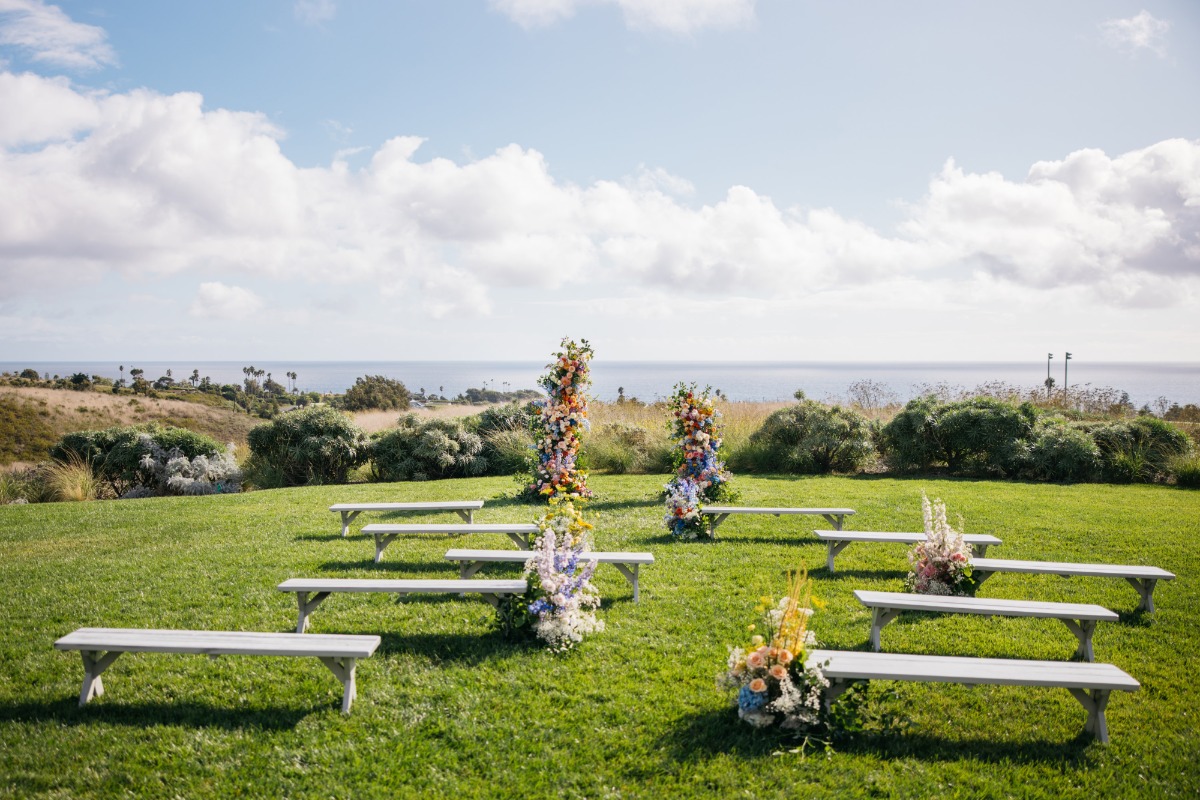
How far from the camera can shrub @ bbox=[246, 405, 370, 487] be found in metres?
14.3

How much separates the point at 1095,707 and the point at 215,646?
5.29 metres

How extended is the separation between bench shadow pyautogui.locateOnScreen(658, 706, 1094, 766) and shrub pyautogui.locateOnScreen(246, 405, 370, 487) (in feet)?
40.2

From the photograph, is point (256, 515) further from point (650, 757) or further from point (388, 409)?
point (388, 409)

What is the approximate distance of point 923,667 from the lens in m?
3.89

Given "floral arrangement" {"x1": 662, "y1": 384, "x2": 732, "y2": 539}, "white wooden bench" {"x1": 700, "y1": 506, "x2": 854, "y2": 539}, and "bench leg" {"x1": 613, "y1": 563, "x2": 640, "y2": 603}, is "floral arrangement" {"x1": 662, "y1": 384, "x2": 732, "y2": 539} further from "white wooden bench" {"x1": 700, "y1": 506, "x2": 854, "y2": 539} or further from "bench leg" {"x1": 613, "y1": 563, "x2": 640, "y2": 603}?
"bench leg" {"x1": 613, "y1": 563, "x2": 640, "y2": 603}

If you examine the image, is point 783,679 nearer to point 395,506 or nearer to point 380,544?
point 380,544

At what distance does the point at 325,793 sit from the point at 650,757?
1702 mm

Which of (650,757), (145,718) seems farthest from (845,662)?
(145,718)

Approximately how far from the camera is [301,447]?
14.3m

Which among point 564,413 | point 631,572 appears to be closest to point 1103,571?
point 631,572

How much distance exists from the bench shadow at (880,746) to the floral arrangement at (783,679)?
0.33ft

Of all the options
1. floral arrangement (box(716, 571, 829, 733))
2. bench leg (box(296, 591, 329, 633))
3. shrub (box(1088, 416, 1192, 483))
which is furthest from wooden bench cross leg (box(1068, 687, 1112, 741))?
shrub (box(1088, 416, 1192, 483))

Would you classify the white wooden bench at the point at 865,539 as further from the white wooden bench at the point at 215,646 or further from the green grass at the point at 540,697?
the white wooden bench at the point at 215,646

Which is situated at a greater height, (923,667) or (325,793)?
(923,667)
